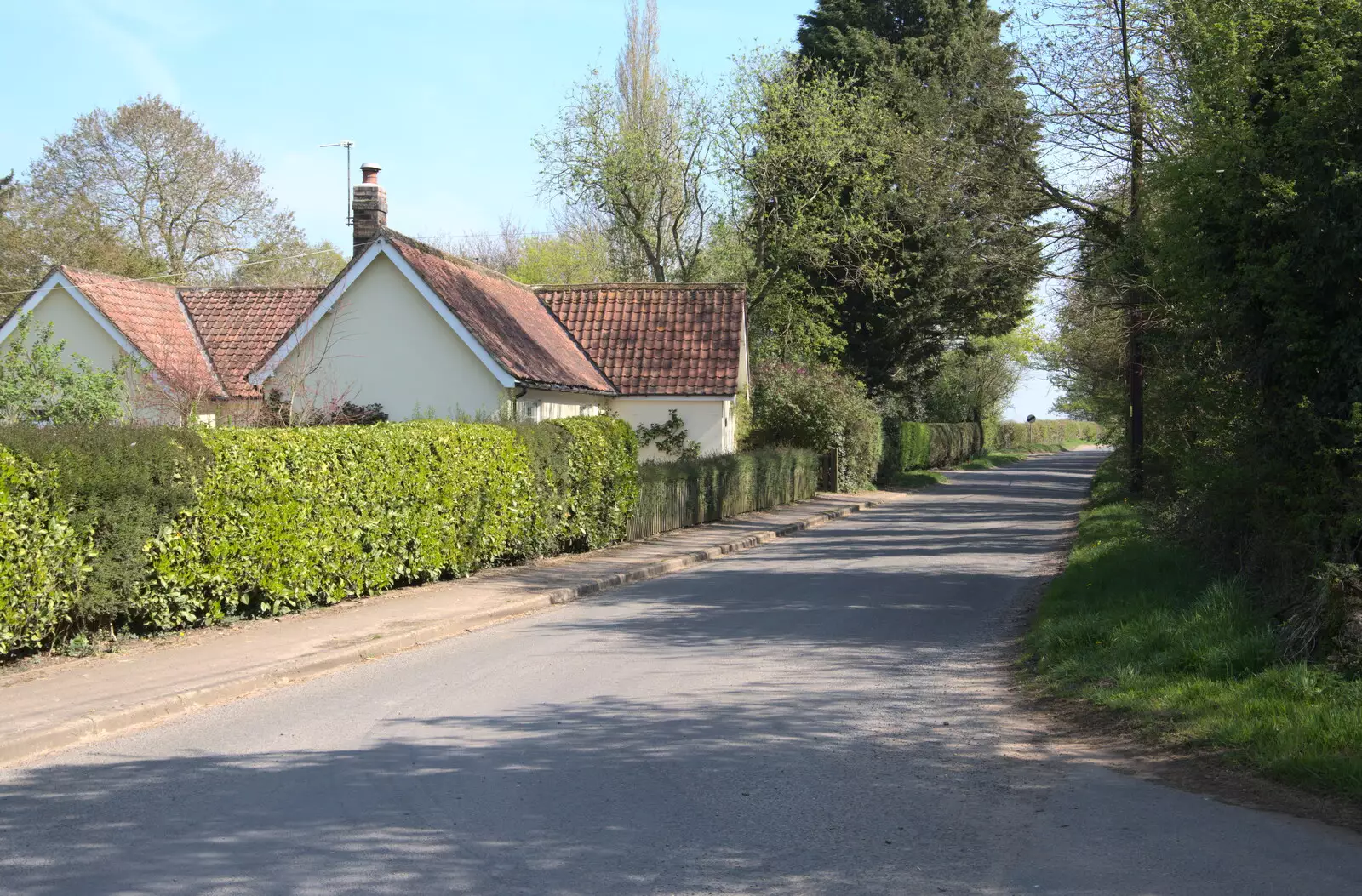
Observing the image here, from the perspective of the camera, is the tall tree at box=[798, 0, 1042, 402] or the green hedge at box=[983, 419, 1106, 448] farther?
the green hedge at box=[983, 419, 1106, 448]

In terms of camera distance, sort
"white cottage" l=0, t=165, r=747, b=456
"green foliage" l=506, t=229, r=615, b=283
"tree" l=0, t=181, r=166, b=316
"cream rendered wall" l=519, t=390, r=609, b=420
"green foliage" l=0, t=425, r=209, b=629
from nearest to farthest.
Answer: "green foliage" l=0, t=425, r=209, b=629, "white cottage" l=0, t=165, r=747, b=456, "cream rendered wall" l=519, t=390, r=609, b=420, "tree" l=0, t=181, r=166, b=316, "green foliage" l=506, t=229, r=615, b=283

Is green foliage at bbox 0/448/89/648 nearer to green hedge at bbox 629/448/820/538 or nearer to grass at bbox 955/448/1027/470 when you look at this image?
green hedge at bbox 629/448/820/538

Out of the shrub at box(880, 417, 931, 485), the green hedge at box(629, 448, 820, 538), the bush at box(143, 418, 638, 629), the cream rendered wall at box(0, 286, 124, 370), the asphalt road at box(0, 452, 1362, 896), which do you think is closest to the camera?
the asphalt road at box(0, 452, 1362, 896)

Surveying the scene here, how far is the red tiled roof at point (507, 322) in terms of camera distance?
84.5ft

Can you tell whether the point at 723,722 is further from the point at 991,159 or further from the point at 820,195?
the point at 820,195

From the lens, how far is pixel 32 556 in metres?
9.46

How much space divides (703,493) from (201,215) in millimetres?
26324

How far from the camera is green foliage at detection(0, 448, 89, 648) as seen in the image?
30.4ft

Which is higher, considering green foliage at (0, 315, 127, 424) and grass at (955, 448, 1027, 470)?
green foliage at (0, 315, 127, 424)

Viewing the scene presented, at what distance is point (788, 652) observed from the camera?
11016mm

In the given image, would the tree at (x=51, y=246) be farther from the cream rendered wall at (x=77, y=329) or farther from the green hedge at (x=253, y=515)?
the green hedge at (x=253, y=515)

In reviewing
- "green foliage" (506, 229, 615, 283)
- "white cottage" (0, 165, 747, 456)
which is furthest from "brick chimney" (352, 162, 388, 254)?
"green foliage" (506, 229, 615, 283)

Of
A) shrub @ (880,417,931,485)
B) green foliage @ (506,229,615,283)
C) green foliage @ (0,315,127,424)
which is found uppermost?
green foliage @ (506,229,615,283)

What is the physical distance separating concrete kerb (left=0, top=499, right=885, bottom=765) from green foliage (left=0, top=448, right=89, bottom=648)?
1685mm
